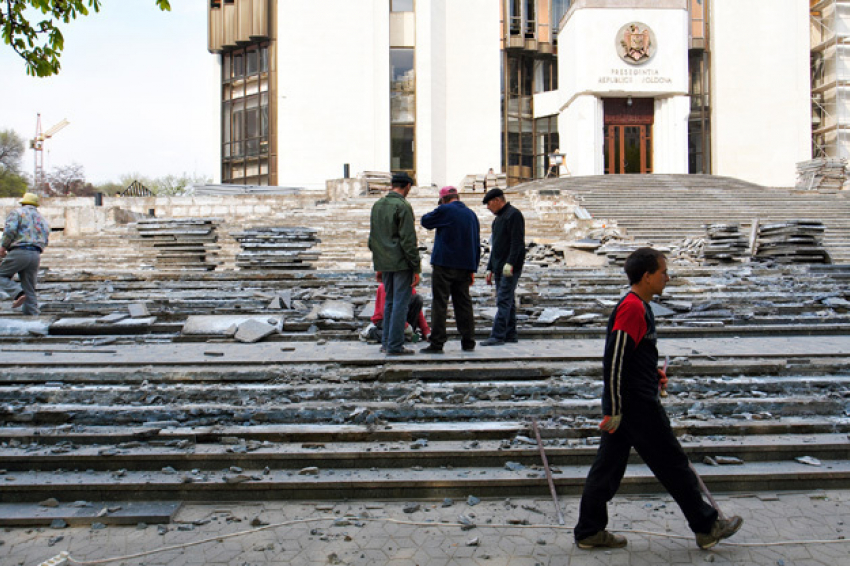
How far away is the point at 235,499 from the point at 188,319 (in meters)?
4.51

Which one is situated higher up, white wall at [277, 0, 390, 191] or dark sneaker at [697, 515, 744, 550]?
white wall at [277, 0, 390, 191]

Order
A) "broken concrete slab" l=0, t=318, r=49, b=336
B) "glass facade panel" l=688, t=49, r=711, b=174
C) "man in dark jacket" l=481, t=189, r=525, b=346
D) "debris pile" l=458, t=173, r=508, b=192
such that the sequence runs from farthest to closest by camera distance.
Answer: "glass facade panel" l=688, t=49, r=711, b=174 → "debris pile" l=458, t=173, r=508, b=192 → "broken concrete slab" l=0, t=318, r=49, b=336 → "man in dark jacket" l=481, t=189, r=525, b=346

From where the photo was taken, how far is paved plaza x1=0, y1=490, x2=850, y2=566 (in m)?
3.06

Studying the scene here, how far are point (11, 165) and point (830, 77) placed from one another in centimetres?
5319

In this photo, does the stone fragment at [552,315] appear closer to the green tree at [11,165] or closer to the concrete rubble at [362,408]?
the concrete rubble at [362,408]

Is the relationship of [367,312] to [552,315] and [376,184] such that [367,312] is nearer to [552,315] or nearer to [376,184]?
[552,315]

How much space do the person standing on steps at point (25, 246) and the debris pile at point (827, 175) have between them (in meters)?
26.5

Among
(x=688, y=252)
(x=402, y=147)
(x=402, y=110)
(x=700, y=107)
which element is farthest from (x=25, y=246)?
(x=700, y=107)

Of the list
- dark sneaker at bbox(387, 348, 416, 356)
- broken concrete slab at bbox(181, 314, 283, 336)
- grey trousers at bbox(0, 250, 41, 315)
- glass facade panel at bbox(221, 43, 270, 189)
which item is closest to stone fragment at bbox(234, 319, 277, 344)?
broken concrete slab at bbox(181, 314, 283, 336)

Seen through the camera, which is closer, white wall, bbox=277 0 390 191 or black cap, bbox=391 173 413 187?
black cap, bbox=391 173 413 187

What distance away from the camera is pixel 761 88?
32.9 m

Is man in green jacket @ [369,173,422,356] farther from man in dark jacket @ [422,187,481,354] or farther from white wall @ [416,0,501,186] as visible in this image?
white wall @ [416,0,501,186]

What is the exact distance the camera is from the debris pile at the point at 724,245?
1347 centimetres

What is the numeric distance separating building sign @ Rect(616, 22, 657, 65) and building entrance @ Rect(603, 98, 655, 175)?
1926 millimetres
